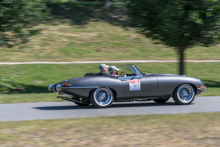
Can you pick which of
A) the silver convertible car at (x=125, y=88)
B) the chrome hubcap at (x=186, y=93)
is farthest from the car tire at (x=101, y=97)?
the chrome hubcap at (x=186, y=93)

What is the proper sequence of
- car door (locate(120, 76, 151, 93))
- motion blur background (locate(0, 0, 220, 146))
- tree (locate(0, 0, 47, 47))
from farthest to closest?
tree (locate(0, 0, 47, 47)) < car door (locate(120, 76, 151, 93)) < motion blur background (locate(0, 0, 220, 146))

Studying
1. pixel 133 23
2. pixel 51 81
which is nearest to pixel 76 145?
pixel 133 23

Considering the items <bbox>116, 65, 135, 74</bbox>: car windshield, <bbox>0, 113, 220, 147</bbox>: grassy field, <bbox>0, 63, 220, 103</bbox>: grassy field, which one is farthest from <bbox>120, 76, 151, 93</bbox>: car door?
<bbox>0, 63, 220, 103</bbox>: grassy field

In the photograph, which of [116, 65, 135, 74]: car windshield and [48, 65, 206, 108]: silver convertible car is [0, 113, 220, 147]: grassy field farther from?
[116, 65, 135, 74]: car windshield

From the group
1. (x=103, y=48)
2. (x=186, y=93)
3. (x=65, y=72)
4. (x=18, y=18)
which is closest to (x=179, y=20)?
(x=186, y=93)

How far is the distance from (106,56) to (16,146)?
1953 cm

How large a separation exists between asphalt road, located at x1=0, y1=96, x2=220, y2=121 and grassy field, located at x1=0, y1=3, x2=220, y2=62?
32.8 ft

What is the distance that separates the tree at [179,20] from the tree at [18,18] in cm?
434

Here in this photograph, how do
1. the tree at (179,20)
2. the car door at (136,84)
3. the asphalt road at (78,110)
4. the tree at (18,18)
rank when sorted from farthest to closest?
the tree at (18,18), the tree at (179,20), the car door at (136,84), the asphalt road at (78,110)

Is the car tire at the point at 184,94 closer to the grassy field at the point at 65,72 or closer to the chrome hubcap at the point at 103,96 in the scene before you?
the chrome hubcap at the point at 103,96

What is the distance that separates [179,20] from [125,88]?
19.1ft

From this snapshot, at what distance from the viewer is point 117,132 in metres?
6.03

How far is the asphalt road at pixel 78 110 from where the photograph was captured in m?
8.02

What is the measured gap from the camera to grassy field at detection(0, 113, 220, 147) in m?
5.37
